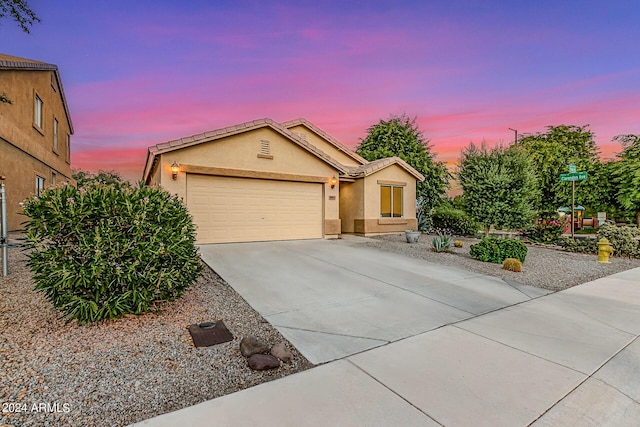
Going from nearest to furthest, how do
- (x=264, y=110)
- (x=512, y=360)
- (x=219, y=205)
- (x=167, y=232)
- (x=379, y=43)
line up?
(x=512, y=360), (x=167, y=232), (x=219, y=205), (x=379, y=43), (x=264, y=110)

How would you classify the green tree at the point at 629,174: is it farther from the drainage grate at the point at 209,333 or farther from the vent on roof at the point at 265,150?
the drainage grate at the point at 209,333

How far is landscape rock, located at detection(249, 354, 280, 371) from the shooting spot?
2.82 meters

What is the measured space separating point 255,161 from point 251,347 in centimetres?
887

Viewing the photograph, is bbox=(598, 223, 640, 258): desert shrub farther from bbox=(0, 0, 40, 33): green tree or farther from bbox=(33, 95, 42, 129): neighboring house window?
bbox=(33, 95, 42, 129): neighboring house window

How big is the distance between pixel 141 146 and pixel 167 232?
15.6 metres

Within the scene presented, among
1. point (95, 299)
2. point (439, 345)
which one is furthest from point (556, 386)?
point (95, 299)

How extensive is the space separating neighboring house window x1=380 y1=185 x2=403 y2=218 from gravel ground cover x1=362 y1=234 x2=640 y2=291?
441cm

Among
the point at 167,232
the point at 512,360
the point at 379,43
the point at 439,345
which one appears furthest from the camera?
the point at 379,43

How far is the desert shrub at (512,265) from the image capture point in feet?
23.8

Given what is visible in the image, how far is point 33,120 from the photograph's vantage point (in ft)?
44.4

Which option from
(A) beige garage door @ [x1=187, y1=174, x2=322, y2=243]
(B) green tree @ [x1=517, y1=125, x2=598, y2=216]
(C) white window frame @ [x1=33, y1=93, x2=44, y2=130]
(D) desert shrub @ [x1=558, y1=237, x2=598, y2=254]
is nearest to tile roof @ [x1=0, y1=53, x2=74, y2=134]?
(C) white window frame @ [x1=33, y1=93, x2=44, y2=130]

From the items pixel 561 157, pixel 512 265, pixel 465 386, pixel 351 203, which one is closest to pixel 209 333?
pixel 465 386

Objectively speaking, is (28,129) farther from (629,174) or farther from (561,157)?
(561,157)

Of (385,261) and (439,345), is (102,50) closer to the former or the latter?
(385,261)
